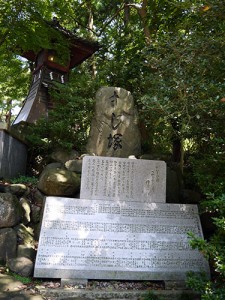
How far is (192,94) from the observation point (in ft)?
15.3

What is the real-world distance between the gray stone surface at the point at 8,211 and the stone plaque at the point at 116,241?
0.78 m

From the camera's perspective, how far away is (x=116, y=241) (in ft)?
14.3

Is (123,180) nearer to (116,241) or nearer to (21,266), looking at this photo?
(116,241)

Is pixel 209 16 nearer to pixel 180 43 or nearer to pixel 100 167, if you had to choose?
pixel 180 43

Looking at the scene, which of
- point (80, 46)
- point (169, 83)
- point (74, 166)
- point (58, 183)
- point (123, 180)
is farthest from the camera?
point (80, 46)

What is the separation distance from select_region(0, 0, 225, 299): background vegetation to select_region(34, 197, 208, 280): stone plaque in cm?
63

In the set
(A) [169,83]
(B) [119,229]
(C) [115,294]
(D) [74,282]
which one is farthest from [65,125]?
(C) [115,294]

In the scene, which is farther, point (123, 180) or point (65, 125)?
point (65, 125)

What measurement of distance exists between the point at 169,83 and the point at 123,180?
196 cm

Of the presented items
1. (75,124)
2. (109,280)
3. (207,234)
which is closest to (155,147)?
(75,124)

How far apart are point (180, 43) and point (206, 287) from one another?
413 cm

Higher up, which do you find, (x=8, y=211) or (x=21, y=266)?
(x=8, y=211)

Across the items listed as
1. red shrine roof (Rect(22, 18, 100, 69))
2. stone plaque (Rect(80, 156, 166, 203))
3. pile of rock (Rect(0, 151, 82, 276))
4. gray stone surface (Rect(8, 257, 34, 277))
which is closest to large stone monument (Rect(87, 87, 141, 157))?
pile of rock (Rect(0, 151, 82, 276))

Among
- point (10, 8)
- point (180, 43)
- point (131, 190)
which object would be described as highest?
point (10, 8)
